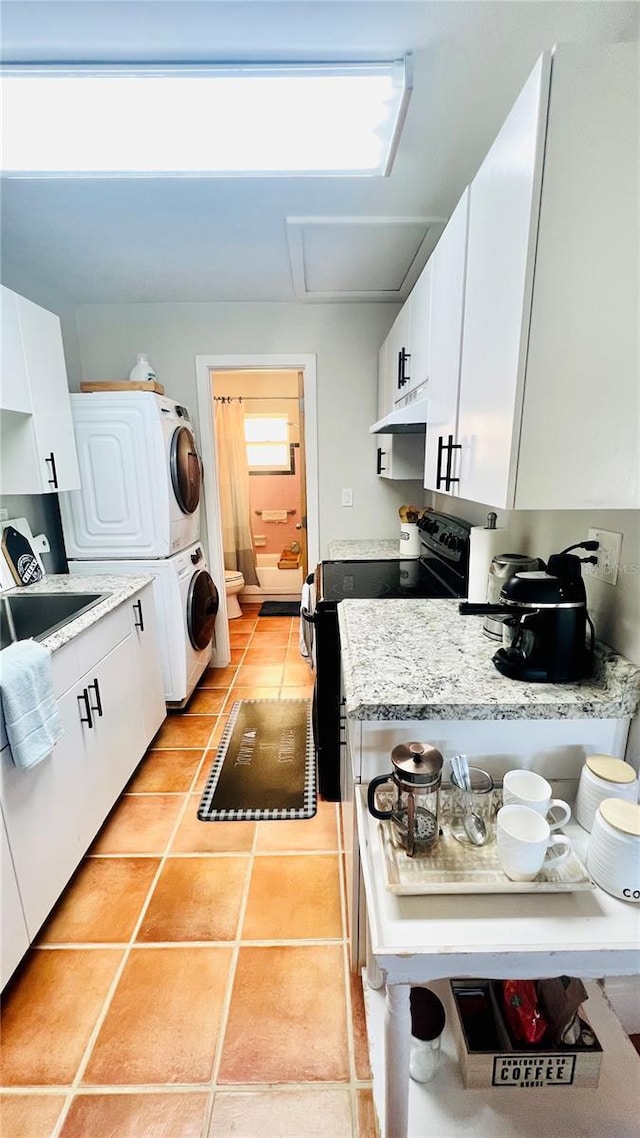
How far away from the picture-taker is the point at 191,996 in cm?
128

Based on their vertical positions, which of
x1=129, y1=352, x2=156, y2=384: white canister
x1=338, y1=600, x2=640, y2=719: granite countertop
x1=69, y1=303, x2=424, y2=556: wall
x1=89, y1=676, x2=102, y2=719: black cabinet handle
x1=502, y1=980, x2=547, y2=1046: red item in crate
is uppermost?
x1=69, y1=303, x2=424, y2=556: wall

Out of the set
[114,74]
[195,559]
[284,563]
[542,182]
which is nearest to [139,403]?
[195,559]

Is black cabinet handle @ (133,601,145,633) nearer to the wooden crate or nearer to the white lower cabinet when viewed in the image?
the white lower cabinet

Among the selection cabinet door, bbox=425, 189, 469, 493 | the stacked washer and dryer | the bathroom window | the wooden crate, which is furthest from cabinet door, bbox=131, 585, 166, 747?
the bathroom window

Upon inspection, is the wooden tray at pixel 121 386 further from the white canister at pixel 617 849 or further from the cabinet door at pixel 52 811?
the white canister at pixel 617 849

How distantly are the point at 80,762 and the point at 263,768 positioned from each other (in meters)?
0.88

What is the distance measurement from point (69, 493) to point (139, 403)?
0.62 metres

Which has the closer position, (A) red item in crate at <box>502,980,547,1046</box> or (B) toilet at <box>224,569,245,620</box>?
(A) red item in crate at <box>502,980,547,1046</box>

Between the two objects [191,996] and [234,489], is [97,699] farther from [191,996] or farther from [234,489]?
[234,489]

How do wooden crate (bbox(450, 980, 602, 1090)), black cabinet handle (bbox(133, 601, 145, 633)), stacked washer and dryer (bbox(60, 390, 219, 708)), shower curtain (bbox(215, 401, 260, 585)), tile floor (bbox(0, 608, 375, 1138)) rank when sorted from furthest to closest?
shower curtain (bbox(215, 401, 260, 585)), stacked washer and dryer (bbox(60, 390, 219, 708)), black cabinet handle (bbox(133, 601, 145, 633)), tile floor (bbox(0, 608, 375, 1138)), wooden crate (bbox(450, 980, 602, 1090))

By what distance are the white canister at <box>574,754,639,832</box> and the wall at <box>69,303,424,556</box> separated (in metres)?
2.49

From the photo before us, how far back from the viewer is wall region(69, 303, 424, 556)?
110 inches

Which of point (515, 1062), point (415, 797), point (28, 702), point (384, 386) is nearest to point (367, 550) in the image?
point (384, 386)

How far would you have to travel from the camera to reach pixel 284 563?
16.0 feet
